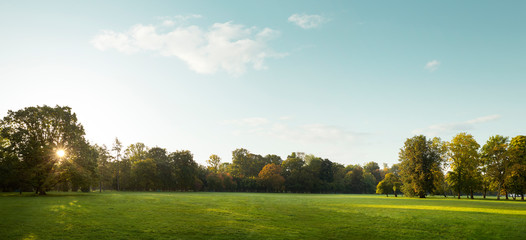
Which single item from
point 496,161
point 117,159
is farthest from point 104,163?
point 496,161

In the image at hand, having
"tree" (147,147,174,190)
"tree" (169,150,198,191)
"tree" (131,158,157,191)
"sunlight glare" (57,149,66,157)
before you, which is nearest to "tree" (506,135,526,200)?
"sunlight glare" (57,149,66,157)

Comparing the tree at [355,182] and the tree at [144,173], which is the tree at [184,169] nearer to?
the tree at [144,173]

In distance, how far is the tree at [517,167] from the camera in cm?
5188

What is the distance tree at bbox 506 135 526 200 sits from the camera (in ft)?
170

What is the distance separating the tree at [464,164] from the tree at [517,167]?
20.5 feet

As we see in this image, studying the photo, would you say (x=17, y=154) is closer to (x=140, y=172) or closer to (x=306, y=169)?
(x=140, y=172)

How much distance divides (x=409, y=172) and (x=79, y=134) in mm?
68138

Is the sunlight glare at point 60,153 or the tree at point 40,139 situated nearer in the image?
the tree at point 40,139

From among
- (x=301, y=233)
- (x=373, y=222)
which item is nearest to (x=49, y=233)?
(x=301, y=233)

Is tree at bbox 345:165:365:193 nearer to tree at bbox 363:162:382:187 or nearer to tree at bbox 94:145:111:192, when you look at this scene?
tree at bbox 363:162:382:187

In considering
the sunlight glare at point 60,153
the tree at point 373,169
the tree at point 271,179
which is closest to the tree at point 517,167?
the tree at point 271,179

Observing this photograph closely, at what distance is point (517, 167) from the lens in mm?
51625

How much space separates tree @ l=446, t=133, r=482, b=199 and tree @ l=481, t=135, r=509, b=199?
194cm

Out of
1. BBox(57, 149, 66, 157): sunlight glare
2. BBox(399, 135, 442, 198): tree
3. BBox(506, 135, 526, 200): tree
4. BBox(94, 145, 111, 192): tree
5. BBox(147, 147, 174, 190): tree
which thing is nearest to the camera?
BBox(57, 149, 66, 157): sunlight glare
